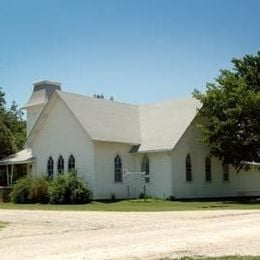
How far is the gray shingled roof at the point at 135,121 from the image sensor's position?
44656 millimetres

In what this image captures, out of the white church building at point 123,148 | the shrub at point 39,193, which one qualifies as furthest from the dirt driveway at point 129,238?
the white church building at point 123,148

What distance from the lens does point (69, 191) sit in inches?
1666

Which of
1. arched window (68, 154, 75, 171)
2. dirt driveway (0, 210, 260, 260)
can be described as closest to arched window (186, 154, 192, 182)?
arched window (68, 154, 75, 171)

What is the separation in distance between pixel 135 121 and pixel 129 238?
109 feet

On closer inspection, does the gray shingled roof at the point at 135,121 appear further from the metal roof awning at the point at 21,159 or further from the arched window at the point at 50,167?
the metal roof awning at the point at 21,159

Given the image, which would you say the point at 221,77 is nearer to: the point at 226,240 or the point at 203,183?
the point at 203,183

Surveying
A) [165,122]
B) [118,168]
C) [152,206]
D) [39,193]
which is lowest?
[152,206]

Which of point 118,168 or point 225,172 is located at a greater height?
point 118,168

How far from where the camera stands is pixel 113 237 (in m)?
17.2

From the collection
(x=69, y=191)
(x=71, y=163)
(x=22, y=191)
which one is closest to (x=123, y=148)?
(x=71, y=163)

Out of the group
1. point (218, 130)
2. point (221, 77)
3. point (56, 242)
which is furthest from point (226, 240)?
point (221, 77)

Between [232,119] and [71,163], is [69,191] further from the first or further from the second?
[232,119]

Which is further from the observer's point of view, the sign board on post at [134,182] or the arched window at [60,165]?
the arched window at [60,165]

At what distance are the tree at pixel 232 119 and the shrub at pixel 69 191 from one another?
9.78m
